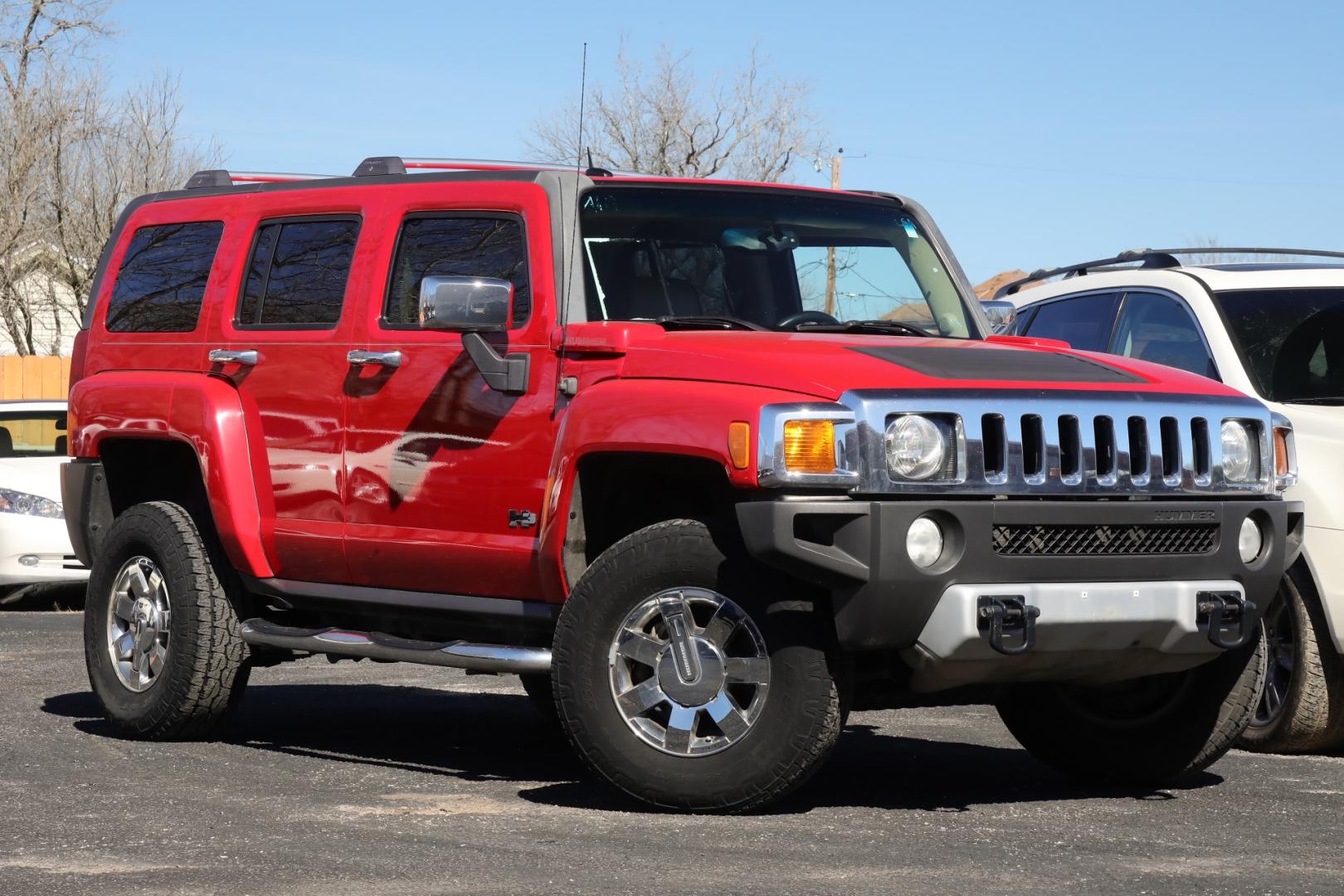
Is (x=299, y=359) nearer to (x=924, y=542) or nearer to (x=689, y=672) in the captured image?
(x=689, y=672)

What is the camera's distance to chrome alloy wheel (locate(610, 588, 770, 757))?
6.03 m

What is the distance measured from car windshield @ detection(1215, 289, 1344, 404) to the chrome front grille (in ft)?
5.88

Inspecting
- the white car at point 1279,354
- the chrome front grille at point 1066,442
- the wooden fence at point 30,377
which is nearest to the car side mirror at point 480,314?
the chrome front grille at point 1066,442

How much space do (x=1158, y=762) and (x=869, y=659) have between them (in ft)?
4.46

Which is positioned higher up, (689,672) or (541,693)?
(689,672)

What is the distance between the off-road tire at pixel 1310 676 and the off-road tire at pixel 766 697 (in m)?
2.64

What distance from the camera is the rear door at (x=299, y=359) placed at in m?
7.55

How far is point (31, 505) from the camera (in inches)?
589

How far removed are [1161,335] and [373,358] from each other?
133 inches

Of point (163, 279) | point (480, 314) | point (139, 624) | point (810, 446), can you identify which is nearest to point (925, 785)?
point (810, 446)

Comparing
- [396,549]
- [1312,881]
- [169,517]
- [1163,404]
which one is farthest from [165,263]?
[1312,881]

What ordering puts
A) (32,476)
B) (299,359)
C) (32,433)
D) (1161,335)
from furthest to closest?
(32,433) < (32,476) < (1161,335) < (299,359)

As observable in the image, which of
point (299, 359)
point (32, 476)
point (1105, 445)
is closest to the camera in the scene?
point (1105, 445)

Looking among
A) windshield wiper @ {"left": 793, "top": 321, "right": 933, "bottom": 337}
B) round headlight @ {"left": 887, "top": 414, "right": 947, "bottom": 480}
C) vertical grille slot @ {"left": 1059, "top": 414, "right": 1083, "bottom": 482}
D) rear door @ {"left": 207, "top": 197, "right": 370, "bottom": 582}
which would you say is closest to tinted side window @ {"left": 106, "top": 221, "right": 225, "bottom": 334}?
rear door @ {"left": 207, "top": 197, "right": 370, "bottom": 582}
